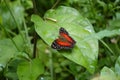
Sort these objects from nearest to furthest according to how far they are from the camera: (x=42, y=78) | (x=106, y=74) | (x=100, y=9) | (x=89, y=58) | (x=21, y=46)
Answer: (x=106, y=74), (x=89, y=58), (x=42, y=78), (x=21, y=46), (x=100, y=9)

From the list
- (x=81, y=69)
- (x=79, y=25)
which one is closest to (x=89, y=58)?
(x=79, y=25)

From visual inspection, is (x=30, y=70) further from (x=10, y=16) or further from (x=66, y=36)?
(x=10, y=16)

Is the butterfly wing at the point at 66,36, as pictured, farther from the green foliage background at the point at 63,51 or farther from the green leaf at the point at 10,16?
the green leaf at the point at 10,16

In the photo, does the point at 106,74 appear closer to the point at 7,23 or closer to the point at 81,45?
the point at 81,45

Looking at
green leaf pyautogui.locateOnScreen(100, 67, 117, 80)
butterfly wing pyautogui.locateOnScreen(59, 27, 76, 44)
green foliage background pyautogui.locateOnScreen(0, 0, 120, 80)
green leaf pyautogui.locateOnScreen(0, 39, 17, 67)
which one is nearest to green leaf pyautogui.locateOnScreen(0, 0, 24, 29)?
green foliage background pyautogui.locateOnScreen(0, 0, 120, 80)

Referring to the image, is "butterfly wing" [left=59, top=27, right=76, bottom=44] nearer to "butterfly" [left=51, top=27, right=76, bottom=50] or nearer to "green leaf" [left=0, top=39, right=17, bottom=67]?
"butterfly" [left=51, top=27, right=76, bottom=50]

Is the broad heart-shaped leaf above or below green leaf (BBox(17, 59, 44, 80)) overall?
above
